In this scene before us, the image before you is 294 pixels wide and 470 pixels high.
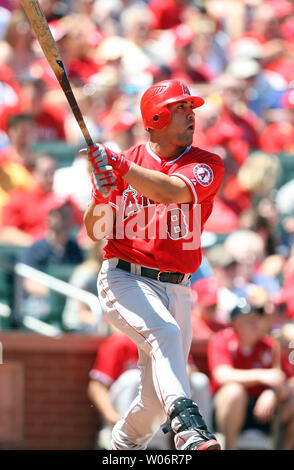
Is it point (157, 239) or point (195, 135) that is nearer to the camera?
point (157, 239)

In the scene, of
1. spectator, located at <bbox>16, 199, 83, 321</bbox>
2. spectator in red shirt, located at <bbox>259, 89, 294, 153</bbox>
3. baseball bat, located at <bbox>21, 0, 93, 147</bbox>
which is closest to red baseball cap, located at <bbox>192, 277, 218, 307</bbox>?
spectator, located at <bbox>16, 199, 83, 321</bbox>

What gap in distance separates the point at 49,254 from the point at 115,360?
4.09 feet

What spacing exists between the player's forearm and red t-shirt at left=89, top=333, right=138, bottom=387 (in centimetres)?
258

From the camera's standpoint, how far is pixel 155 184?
14.7 feet

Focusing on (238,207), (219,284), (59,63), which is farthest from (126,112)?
(59,63)

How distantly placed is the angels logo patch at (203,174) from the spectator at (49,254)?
292 centimetres

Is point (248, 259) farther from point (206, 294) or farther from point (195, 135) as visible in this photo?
point (195, 135)

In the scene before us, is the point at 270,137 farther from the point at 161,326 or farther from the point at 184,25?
the point at 161,326

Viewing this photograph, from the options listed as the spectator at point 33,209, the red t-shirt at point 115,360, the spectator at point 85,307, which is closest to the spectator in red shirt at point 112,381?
the red t-shirt at point 115,360

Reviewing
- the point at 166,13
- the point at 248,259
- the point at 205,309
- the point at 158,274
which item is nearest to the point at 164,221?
the point at 158,274

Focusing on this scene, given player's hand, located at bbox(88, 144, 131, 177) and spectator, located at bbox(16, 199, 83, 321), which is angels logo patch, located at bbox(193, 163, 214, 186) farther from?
spectator, located at bbox(16, 199, 83, 321)

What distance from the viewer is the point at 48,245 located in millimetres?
7742

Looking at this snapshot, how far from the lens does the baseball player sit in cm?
461

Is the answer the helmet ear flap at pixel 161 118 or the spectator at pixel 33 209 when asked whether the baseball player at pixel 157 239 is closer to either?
the helmet ear flap at pixel 161 118
